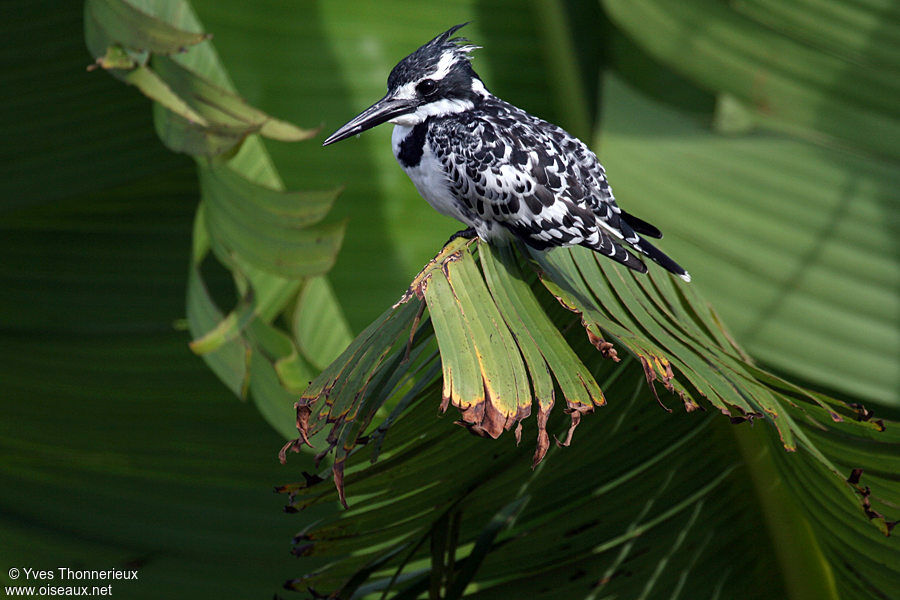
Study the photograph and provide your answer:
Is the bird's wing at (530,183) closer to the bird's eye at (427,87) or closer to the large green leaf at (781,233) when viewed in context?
the bird's eye at (427,87)

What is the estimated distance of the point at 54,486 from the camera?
6.79ft

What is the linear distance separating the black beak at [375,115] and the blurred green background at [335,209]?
2.09 feet

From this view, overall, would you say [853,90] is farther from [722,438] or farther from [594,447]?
[594,447]

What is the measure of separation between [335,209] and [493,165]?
37.6 inches

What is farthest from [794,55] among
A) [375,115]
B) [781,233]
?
[375,115]

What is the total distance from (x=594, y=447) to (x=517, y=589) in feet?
0.90

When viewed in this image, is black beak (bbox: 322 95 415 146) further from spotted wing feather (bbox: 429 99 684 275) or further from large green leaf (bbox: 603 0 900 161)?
large green leaf (bbox: 603 0 900 161)

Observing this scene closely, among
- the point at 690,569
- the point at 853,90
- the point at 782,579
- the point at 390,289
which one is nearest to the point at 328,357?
the point at 390,289

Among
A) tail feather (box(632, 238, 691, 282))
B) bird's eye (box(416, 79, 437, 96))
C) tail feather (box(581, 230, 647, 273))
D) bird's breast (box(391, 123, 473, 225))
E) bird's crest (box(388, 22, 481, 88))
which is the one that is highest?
bird's crest (box(388, 22, 481, 88))

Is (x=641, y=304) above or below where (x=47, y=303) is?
above

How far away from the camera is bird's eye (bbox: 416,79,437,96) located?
→ 103cm

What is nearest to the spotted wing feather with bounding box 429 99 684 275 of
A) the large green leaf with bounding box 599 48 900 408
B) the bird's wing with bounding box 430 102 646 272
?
the bird's wing with bounding box 430 102 646 272

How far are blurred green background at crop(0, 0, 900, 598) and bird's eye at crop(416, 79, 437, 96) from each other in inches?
23.7

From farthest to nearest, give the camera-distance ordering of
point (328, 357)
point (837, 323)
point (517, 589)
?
point (328, 357), point (837, 323), point (517, 589)
